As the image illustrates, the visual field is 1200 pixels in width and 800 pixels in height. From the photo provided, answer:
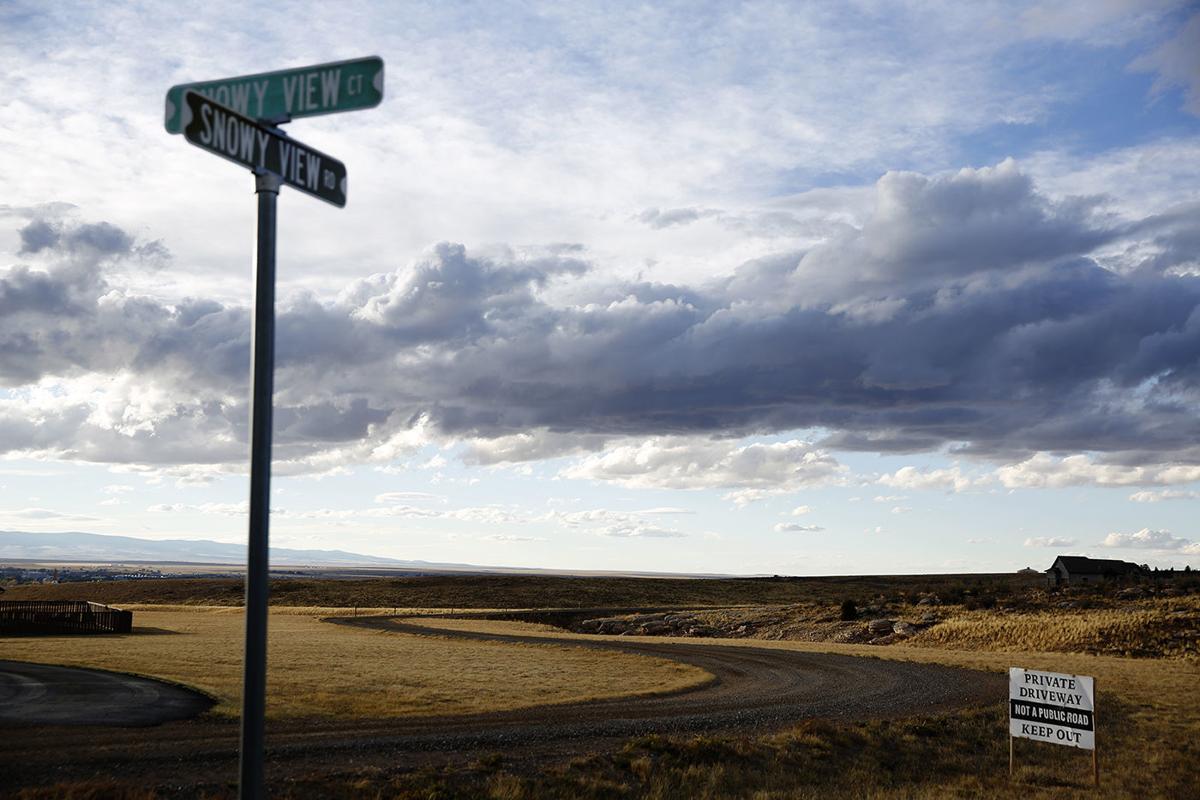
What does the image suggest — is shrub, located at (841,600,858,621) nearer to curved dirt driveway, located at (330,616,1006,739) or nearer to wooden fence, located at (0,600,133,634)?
curved dirt driveway, located at (330,616,1006,739)

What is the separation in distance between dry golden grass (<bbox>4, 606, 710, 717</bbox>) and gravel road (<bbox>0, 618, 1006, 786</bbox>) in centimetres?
228

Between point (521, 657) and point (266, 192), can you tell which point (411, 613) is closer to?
point (521, 657)

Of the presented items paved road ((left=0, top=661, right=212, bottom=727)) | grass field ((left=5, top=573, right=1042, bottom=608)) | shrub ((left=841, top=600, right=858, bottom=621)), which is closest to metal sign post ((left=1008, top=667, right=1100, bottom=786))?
paved road ((left=0, top=661, right=212, bottom=727))

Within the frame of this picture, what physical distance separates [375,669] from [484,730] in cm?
1498

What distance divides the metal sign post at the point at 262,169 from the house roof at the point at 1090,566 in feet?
369

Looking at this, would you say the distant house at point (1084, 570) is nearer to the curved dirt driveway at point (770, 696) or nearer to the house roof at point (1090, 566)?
the house roof at point (1090, 566)

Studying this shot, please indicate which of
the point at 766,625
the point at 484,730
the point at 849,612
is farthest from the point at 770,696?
the point at 766,625

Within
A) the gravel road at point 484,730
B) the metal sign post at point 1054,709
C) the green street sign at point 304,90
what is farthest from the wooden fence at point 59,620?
the green street sign at point 304,90

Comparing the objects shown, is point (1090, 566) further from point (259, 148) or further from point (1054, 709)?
point (259, 148)

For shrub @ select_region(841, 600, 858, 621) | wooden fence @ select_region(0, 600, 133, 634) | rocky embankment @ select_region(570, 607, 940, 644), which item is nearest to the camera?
wooden fence @ select_region(0, 600, 133, 634)

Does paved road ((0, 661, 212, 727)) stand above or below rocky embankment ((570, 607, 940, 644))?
above

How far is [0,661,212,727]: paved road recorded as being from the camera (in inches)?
884

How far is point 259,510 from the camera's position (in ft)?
19.9

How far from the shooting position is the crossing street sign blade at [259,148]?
6.11 m
